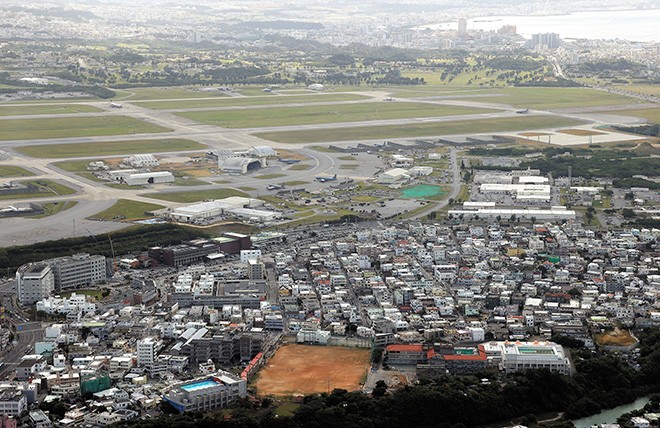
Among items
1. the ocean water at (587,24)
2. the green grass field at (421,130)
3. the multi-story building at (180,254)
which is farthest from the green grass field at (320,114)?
the ocean water at (587,24)

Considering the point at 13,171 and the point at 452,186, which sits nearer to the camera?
the point at 452,186

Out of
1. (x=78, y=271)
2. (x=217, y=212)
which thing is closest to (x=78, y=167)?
(x=217, y=212)

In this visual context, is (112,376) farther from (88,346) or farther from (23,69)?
(23,69)

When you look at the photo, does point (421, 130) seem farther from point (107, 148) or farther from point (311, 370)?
point (311, 370)

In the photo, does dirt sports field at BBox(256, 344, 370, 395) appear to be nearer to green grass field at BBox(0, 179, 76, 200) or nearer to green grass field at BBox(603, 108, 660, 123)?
green grass field at BBox(0, 179, 76, 200)

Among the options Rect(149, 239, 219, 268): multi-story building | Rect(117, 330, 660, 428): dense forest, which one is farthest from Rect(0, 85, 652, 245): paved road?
Rect(117, 330, 660, 428): dense forest

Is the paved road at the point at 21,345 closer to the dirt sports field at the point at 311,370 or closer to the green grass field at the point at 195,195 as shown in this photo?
the dirt sports field at the point at 311,370
